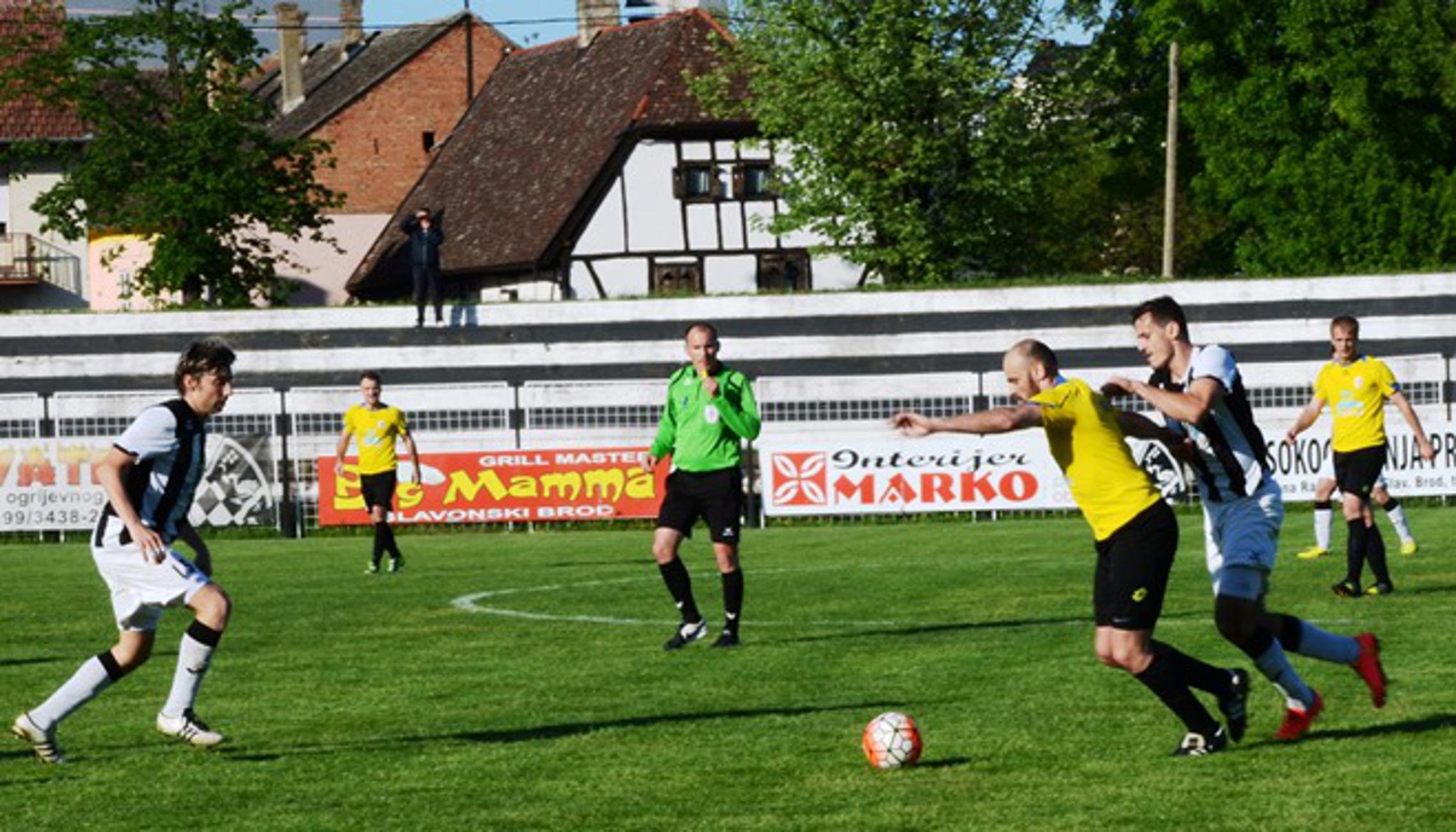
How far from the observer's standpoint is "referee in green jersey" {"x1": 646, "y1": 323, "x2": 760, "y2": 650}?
52.7ft

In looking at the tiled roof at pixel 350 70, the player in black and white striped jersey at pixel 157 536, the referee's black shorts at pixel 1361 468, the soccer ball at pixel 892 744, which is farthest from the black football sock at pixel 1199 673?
the tiled roof at pixel 350 70

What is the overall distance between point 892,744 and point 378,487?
52.7 ft

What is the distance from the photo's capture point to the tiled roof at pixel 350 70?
7656 centimetres

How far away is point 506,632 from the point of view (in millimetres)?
17641

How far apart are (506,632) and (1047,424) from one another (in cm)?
827

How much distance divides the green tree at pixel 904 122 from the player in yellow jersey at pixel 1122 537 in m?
39.5

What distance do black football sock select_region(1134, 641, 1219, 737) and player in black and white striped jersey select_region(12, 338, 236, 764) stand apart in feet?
14.0

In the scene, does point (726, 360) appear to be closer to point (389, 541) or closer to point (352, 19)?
point (389, 541)

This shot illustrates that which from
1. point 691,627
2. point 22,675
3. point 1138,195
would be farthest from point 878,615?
point 1138,195

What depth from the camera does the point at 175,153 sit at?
5406cm

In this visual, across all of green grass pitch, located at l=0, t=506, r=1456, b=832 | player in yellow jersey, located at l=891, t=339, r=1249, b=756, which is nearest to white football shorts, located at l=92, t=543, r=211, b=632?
green grass pitch, located at l=0, t=506, r=1456, b=832

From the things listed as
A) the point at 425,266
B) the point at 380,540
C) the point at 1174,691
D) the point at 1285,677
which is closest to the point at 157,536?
the point at 1174,691

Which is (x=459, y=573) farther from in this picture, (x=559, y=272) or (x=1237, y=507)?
(x=559, y=272)

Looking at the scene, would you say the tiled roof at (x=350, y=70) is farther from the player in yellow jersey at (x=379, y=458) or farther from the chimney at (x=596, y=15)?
the player in yellow jersey at (x=379, y=458)
